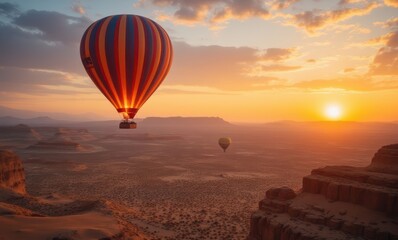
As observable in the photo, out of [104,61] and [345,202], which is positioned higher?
[104,61]

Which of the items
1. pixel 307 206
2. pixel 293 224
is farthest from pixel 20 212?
pixel 307 206

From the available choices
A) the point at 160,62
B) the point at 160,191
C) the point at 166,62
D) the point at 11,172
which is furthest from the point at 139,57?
the point at 160,191

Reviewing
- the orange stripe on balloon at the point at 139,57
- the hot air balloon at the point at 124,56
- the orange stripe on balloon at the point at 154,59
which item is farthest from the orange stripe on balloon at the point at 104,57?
the orange stripe on balloon at the point at 154,59

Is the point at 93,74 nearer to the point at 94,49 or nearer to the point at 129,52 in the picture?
the point at 94,49

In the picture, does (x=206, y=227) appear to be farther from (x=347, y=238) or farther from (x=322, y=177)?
(x=347, y=238)

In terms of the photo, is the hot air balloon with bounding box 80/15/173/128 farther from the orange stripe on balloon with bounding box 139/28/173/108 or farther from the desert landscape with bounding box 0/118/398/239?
Result: the desert landscape with bounding box 0/118/398/239
